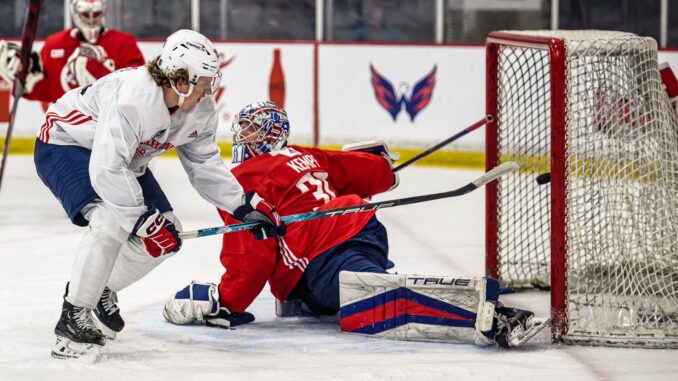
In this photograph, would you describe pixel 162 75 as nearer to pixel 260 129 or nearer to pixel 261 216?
pixel 261 216

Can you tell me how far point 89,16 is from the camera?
210 inches

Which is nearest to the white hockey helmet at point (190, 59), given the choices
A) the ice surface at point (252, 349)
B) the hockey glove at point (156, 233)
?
the hockey glove at point (156, 233)

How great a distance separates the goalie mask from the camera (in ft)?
10.9

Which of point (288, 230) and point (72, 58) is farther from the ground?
point (72, 58)

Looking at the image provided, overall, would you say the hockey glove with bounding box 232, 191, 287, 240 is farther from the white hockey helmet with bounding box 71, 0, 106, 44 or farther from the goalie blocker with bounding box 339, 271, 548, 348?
the white hockey helmet with bounding box 71, 0, 106, 44

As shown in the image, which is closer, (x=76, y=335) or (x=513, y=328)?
(x=76, y=335)

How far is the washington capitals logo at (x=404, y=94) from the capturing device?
6551 millimetres

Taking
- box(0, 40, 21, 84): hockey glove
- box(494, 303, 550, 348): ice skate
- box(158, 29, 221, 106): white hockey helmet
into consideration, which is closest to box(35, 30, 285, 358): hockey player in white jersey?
box(158, 29, 221, 106): white hockey helmet

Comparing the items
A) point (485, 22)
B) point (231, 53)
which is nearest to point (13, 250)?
point (231, 53)

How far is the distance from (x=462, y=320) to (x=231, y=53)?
4212 mm

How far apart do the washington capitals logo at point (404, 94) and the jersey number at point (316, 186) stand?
3.20 m

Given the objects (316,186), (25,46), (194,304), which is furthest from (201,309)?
(25,46)

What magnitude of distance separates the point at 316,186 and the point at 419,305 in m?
0.48

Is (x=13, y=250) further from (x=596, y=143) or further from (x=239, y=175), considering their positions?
(x=596, y=143)
